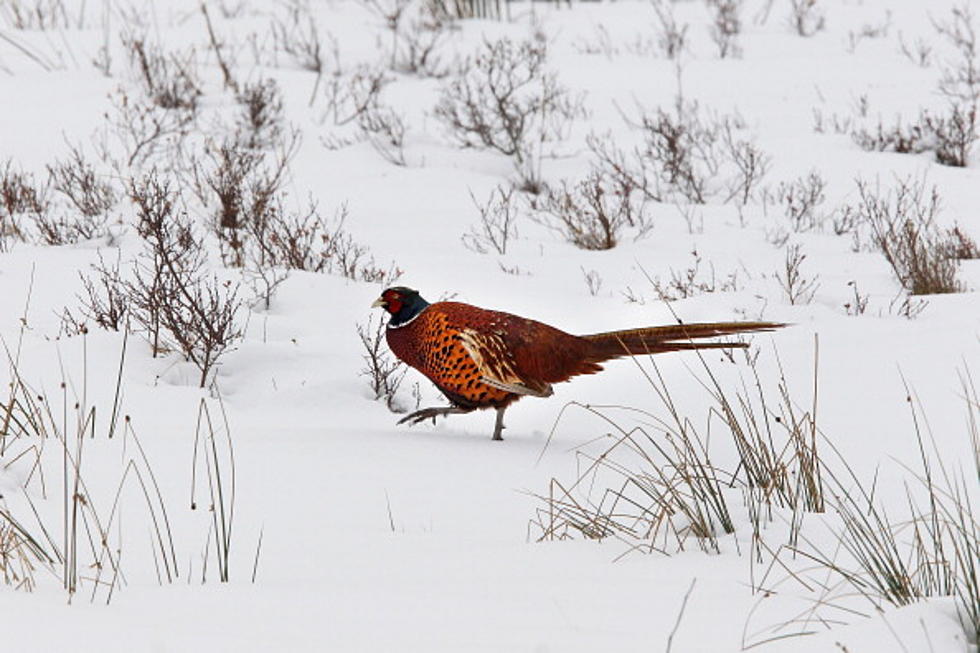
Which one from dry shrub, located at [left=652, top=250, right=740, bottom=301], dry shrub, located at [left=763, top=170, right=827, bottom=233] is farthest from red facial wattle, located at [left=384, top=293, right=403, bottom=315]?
dry shrub, located at [left=763, top=170, right=827, bottom=233]

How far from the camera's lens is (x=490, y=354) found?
390cm

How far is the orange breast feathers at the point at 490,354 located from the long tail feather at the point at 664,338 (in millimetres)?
58

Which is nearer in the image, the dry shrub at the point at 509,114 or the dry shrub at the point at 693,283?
the dry shrub at the point at 693,283

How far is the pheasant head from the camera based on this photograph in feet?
13.4

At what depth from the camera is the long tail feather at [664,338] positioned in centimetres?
359

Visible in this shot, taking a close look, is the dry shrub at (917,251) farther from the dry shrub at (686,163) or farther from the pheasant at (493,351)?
the pheasant at (493,351)

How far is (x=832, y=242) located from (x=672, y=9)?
7.02 metres

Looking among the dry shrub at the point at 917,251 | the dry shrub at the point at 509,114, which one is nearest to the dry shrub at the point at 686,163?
the dry shrub at the point at 509,114

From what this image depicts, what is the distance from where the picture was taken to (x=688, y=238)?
24.7ft

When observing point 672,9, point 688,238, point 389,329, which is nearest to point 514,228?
point 688,238

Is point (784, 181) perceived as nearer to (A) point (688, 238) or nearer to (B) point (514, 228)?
(A) point (688, 238)

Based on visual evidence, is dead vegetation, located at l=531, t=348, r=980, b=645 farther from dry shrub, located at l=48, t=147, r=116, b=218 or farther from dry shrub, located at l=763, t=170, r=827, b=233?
dry shrub, located at l=48, t=147, r=116, b=218

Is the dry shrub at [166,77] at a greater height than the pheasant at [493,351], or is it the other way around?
the dry shrub at [166,77]

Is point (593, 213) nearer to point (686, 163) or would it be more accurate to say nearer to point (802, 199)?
point (686, 163)
